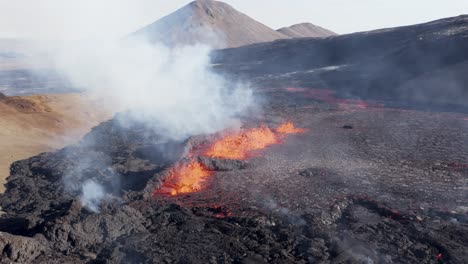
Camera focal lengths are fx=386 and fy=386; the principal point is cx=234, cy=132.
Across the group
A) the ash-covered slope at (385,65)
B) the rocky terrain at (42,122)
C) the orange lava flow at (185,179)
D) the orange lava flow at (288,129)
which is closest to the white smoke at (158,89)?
the rocky terrain at (42,122)

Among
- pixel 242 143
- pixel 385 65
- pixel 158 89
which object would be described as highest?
pixel 158 89

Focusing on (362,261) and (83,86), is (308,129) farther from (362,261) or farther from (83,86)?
(83,86)

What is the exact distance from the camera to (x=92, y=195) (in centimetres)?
1552

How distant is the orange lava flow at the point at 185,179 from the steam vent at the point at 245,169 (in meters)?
0.06

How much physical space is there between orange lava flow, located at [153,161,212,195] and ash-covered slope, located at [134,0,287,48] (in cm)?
8193

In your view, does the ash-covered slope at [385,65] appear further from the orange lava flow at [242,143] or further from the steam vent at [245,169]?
the orange lava flow at [242,143]

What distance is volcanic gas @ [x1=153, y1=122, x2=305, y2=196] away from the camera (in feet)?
56.9

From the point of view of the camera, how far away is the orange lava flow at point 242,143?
21.6 metres

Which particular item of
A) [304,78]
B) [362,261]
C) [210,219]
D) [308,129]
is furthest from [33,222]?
[304,78]

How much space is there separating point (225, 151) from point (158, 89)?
19482 millimetres

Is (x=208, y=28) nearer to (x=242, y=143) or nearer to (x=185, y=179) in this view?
(x=242, y=143)

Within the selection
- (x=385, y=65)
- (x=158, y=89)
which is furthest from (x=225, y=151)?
(x=385, y=65)

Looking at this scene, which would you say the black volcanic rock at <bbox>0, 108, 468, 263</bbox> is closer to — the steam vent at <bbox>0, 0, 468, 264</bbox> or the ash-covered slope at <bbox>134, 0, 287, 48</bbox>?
the steam vent at <bbox>0, 0, 468, 264</bbox>

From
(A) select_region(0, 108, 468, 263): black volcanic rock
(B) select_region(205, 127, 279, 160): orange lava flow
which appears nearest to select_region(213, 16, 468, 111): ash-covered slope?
(B) select_region(205, 127, 279, 160): orange lava flow
